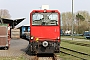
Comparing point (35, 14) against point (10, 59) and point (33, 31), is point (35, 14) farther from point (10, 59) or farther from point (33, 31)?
point (10, 59)

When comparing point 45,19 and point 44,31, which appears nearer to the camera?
point 44,31

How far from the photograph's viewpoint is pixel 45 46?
15938 millimetres

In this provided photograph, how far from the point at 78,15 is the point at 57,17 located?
8630 centimetres

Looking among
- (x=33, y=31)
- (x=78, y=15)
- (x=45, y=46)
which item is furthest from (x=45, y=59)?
(x=78, y=15)

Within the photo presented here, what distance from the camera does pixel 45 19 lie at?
16.6 meters

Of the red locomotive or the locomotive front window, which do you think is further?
the locomotive front window

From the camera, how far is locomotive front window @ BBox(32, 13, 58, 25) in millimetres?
16578

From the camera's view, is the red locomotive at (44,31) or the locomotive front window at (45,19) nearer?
the red locomotive at (44,31)

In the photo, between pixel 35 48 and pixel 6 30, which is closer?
pixel 35 48

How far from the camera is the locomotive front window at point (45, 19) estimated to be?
653 inches

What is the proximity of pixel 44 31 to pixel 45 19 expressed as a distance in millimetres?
873

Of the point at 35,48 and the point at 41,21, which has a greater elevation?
the point at 41,21

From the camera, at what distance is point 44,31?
54.2 feet

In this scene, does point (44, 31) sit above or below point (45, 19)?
below
